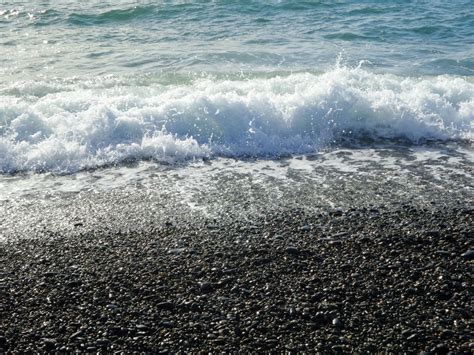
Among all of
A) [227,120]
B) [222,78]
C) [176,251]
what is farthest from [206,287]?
[222,78]

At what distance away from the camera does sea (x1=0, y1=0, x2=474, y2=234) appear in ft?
22.2

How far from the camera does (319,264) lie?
512 centimetres

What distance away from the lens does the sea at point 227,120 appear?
267 inches

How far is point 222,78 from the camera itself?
11.7m

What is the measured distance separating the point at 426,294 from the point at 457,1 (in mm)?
16661

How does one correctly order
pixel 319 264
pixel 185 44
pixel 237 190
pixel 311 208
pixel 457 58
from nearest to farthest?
pixel 319 264
pixel 311 208
pixel 237 190
pixel 457 58
pixel 185 44

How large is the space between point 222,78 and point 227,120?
9.55 ft

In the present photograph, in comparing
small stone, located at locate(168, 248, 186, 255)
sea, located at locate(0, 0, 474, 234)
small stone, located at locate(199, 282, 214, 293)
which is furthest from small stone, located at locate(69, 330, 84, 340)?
sea, located at locate(0, 0, 474, 234)

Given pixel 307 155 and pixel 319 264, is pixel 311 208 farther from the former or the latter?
pixel 307 155

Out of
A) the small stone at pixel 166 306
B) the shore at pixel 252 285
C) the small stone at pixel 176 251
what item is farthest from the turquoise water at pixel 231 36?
the small stone at pixel 166 306

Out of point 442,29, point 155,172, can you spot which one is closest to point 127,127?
point 155,172

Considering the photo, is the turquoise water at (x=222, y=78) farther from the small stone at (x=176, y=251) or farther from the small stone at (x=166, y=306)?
the small stone at (x=166, y=306)

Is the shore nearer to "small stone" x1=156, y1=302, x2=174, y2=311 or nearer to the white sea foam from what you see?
"small stone" x1=156, y1=302, x2=174, y2=311

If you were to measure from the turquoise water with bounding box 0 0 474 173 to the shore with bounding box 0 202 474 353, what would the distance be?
2475mm
